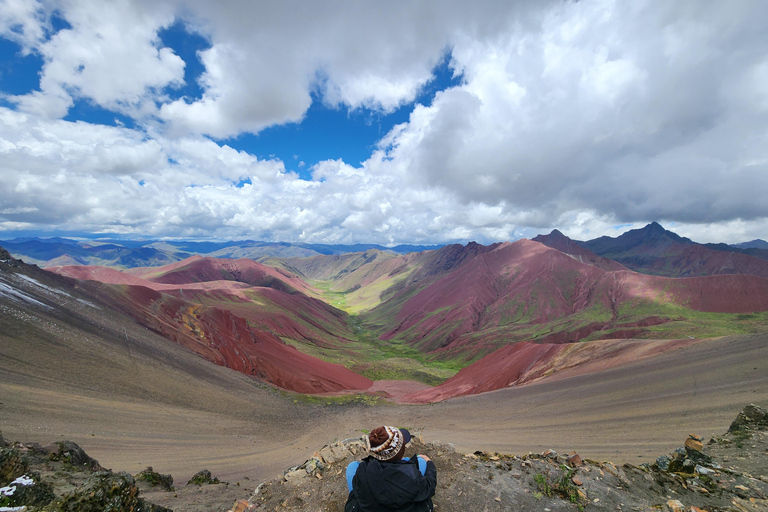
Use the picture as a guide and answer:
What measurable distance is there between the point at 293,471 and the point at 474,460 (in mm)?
5283

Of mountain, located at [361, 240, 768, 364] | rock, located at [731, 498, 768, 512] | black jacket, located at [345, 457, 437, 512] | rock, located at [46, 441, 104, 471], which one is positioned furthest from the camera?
mountain, located at [361, 240, 768, 364]

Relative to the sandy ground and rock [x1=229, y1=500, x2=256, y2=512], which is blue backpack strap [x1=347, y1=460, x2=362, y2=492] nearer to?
rock [x1=229, y1=500, x2=256, y2=512]

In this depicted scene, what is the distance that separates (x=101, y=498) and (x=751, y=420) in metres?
20.0

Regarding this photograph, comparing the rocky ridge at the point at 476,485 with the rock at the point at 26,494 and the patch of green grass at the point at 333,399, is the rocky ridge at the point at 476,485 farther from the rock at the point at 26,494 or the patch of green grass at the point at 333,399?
the patch of green grass at the point at 333,399

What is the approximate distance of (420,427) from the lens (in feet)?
101

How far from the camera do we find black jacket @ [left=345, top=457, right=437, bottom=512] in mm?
4336

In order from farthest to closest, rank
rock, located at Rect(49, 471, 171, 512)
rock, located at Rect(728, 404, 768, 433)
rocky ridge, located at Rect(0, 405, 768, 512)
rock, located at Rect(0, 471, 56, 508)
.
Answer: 1. rock, located at Rect(728, 404, 768, 433)
2. rocky ridge, located at Rect(0, 405, 768, 512)
3. rock, located at Rect(0, 471, 56, 508)
4. rock, located at Rect(49, 471, 171, 512)

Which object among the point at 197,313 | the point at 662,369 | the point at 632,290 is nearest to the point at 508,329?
the point at 632,290

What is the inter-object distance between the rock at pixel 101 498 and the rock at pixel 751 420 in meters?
18.7

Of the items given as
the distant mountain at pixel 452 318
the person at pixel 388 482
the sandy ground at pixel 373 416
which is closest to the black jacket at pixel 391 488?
the person at pixel 388 482

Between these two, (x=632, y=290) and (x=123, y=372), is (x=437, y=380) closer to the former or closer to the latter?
(x=123, y=372)

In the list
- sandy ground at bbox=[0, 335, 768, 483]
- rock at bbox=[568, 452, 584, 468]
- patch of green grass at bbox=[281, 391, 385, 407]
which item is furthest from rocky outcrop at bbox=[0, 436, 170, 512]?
patch of green grass at bbox=[281, 391, 385, 407]

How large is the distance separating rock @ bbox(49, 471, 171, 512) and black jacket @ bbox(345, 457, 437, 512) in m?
4.38

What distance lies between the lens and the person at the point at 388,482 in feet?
14.3
